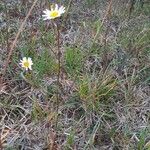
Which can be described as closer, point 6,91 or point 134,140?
point 134,140

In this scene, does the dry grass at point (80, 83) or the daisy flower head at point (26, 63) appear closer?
the dry grass at point (80, 83)

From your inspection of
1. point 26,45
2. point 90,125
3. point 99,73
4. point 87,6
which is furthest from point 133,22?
point 90,125

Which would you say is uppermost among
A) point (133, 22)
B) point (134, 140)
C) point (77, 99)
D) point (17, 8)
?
point (17, 8)

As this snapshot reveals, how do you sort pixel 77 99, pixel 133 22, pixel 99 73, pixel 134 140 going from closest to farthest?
pixel 134 140, pixel 77 99, pixel 99 73, pixel 133 22

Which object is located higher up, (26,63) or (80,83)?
(26,63)

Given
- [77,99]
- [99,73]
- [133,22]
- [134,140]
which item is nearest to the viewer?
[134,140]

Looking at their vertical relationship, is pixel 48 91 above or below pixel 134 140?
above

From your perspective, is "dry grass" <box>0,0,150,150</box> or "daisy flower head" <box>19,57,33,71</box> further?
"daisy flower head" <box>19,57,33,71</box>

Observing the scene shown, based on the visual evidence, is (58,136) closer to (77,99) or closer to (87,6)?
(77,99)
